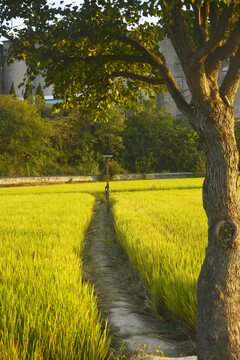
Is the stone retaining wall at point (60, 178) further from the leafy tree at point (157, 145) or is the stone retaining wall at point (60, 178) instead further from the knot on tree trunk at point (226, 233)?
the knot on tree trunk at point (226, 233)

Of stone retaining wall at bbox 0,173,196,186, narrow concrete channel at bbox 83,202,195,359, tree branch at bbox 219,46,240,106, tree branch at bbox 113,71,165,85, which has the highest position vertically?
tree branch at bbox 113,71,165,85

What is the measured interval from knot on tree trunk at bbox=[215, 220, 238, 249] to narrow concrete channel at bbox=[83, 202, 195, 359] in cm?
99

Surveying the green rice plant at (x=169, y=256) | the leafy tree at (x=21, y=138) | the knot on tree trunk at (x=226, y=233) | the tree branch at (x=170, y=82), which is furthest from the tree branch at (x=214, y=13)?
the leafy tree at (x=21, y=138)

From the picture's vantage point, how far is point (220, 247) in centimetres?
230

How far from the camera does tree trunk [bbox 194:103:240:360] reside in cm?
227

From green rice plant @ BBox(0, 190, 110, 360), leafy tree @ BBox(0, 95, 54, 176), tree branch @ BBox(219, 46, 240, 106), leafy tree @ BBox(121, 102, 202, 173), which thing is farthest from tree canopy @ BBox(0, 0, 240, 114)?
leafy tree @ BBox(121, 102, 202, 173)

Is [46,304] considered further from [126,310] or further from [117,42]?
[117,42]

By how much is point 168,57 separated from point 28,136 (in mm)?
20298

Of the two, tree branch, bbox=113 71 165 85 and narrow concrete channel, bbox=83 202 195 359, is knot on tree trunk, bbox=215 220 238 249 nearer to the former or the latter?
narrow concrete channel, bbox=83 202 195 359

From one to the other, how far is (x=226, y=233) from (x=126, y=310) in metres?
1.85

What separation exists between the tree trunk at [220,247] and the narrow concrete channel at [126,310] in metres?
0.57

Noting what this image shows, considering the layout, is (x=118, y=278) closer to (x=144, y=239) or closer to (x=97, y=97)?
(x=144, y=239)

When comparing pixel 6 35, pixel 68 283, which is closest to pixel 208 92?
pixel 6 35

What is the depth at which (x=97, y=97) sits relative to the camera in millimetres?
3410
